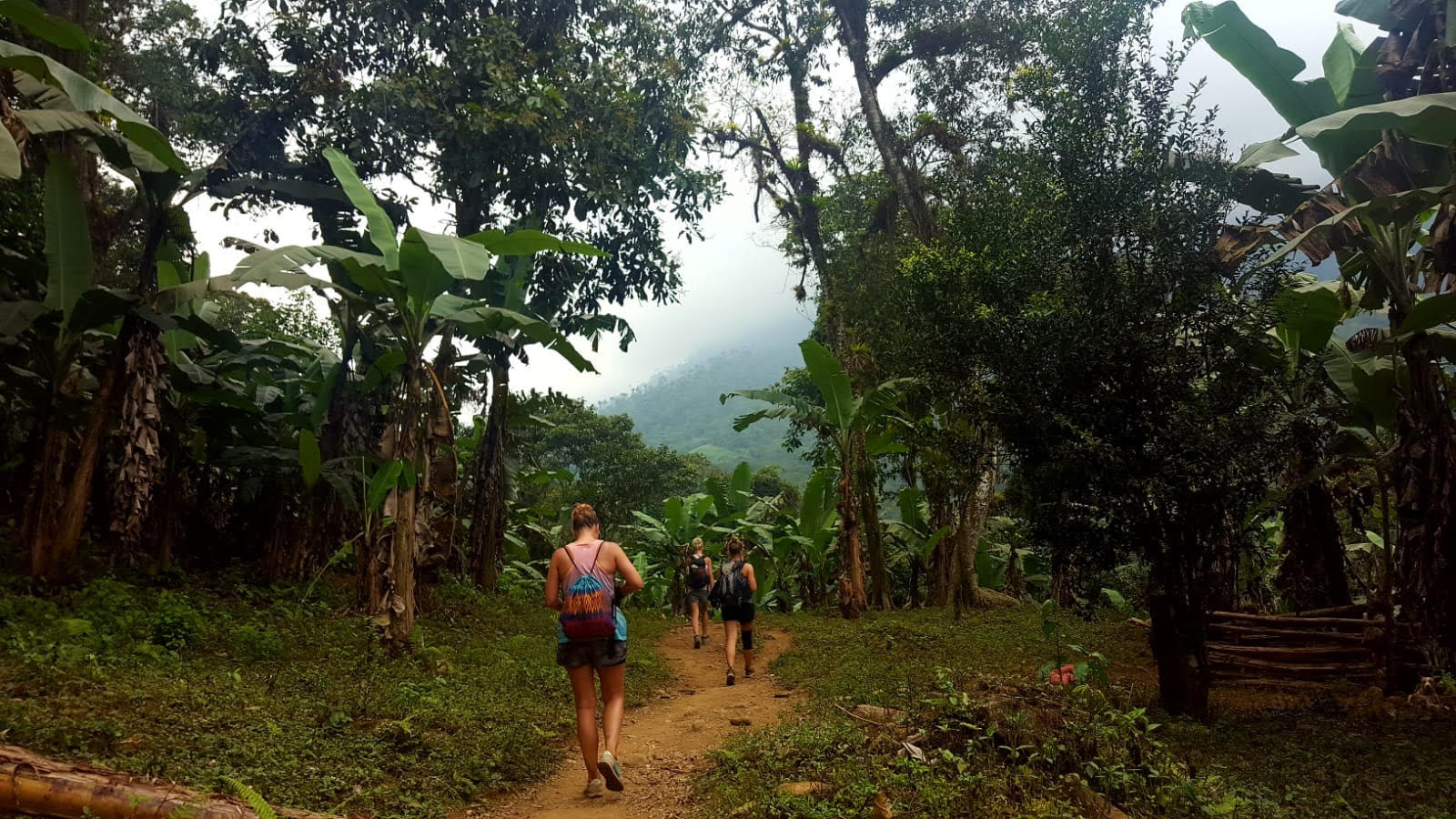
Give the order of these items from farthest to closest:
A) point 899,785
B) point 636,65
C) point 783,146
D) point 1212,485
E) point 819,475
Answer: point 783,146 → point 819,475 → point 636,65 → point 1212,485 → point 899,785

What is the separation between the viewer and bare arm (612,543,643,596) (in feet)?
15.4

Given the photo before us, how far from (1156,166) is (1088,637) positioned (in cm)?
728

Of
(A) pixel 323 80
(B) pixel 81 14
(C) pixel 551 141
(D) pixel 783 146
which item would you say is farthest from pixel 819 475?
(B) pixel 81 14

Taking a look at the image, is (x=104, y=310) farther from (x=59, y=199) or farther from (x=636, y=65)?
(x=636, y=65)

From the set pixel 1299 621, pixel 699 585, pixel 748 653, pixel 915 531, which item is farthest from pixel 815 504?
pixel 1299 621

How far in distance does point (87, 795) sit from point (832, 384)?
1051 centimetres

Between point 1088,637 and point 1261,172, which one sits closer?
point 1261,172

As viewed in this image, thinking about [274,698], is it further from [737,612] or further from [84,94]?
[737,612]

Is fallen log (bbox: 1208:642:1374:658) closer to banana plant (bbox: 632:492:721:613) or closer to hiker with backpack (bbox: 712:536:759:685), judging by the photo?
hiker with backpack (bbox: 712:536:759:685)

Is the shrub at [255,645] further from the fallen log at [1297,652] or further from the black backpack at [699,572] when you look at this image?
the fallen log at [1297,652]

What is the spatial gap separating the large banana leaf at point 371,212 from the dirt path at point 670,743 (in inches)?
181

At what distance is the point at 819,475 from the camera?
49.6ft

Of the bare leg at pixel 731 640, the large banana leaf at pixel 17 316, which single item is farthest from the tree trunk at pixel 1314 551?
the large banana leaf at pixel 17 316

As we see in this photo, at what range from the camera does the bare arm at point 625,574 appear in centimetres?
469
